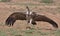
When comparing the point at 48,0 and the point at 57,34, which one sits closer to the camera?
the point at 57,34

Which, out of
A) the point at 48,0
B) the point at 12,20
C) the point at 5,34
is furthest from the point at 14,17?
the point at 48,0

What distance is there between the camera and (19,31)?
1059 cm

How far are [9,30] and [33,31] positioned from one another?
29.2 inches

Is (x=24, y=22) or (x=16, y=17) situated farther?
(x=24, y=22)

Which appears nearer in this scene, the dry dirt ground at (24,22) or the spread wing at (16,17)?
the spread wing at (16,17)

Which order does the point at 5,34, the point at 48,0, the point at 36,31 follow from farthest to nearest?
the point at 48,0 < the point at 36,31 < the point at 5,34

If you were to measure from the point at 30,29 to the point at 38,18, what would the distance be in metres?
0.51

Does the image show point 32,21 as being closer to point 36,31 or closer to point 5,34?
point 36,31

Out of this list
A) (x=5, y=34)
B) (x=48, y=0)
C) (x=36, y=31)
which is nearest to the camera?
(x=5, y=34)

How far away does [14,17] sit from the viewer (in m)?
11.1

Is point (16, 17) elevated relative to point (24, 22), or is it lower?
elevated

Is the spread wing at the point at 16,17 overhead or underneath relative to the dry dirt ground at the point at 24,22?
overhead

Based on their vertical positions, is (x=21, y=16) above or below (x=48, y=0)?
above

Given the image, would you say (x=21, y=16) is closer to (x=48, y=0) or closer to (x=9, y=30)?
(x=9, y=30)
